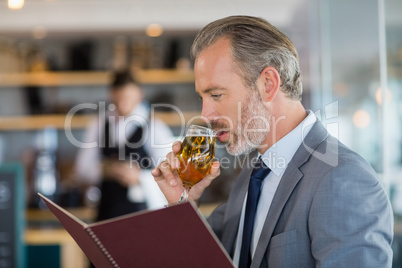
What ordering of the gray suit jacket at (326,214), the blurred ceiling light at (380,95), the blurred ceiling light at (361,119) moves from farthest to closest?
the blurred ceiling light at (361,119)
the blurred ceiling light at (380,95)
the gray suit jacket at (326,214)

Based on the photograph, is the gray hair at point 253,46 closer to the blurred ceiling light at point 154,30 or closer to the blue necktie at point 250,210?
the blue necktie at point 250,210

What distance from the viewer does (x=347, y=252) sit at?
1.14m

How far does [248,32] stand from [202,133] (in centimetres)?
32

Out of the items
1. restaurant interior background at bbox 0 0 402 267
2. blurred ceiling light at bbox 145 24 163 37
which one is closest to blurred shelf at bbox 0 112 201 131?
restaurant interior background at bbox 0 0 402 267

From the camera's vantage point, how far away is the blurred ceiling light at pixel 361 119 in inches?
111

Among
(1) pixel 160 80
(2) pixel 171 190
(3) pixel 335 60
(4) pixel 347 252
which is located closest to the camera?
(4) pixel 347 252

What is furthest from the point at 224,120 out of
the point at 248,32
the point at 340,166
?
the point at 340,166

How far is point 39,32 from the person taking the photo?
4816 millimetres

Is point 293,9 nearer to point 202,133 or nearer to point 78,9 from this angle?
point 78,9

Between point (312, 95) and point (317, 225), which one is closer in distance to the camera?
point (317, 225)

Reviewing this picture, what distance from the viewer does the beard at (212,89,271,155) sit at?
4.96ft

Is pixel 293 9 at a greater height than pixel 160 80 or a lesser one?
greater

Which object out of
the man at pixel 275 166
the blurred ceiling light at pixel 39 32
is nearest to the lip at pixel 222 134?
the man at pixel 275 166

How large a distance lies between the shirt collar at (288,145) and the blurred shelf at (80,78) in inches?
134
